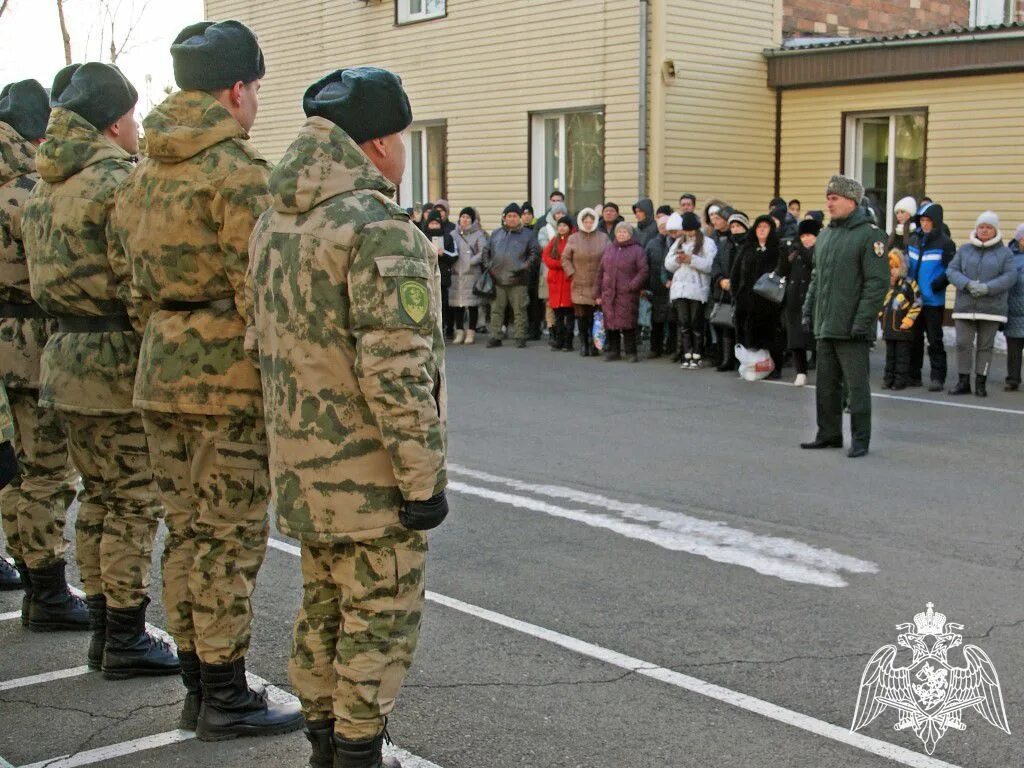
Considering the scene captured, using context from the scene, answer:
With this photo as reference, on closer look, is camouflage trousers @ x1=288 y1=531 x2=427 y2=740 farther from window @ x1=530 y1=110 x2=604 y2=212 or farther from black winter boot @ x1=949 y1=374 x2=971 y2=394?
window @ x1=530 y1=110 x2=604 y2=212

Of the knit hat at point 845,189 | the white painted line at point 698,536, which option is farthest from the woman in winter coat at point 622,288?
the white painted line at point 698,536

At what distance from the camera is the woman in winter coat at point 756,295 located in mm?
14023

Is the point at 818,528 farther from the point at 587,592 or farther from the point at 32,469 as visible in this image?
the point at 32,469

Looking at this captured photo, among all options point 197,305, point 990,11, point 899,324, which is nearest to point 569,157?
point 899,324

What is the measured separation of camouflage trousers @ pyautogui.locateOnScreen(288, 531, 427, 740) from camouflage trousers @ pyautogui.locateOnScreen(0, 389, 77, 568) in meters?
2.20

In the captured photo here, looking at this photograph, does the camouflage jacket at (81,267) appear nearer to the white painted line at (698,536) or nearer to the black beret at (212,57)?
the black beret at (212,57)

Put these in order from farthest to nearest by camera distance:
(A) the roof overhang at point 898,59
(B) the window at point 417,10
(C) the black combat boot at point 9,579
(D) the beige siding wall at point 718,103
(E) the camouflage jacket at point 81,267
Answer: (B) the window at point 417,10 < (D) the beige siding wall at point 718,103 < (A) the roof overhang at point 898,59 < (C) the black combat boot at point 9,579 < (E) the camouflage jacket at point 81,267

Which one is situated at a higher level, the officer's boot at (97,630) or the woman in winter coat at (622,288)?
the woman in winter coat at (622,288)

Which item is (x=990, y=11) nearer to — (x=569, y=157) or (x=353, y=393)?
(x=569, y=157)

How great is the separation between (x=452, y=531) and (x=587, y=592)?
4.60 ft

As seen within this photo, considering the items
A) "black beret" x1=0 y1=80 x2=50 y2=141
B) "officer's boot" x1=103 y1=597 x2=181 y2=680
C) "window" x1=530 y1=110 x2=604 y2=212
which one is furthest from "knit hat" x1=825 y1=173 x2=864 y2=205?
"window" x1=530 y1=110 x2=604 y2=212

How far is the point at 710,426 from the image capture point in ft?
35.7

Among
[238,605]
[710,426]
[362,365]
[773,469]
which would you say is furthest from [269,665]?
[710,426]

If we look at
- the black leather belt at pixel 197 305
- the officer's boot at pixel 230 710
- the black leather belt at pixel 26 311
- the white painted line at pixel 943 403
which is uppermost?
the black leather belt at pixel 197 305
